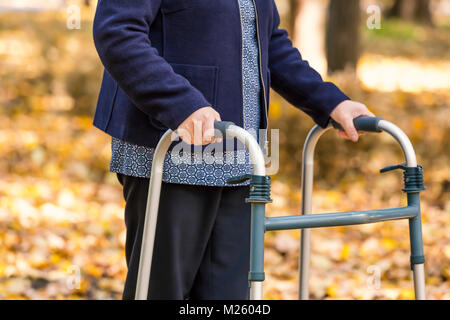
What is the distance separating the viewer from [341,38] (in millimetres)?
7965

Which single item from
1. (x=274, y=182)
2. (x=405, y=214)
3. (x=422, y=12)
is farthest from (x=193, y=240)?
(x=422, y=12)

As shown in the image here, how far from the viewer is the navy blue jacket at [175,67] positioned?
1.84 metres

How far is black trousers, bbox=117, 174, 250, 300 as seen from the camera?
2.10 m

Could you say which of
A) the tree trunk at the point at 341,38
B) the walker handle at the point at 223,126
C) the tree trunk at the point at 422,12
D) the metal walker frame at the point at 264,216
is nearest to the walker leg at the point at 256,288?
the metal walker frame at the point at 264,216

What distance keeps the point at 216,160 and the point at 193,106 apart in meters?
0.32

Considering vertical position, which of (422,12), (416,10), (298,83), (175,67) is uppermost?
(416,10)

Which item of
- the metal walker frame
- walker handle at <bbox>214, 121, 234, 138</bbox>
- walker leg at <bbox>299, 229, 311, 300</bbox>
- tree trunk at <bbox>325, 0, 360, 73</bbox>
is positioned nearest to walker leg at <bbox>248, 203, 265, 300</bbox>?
the metal walker frame

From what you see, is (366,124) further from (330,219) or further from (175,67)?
(175,67)

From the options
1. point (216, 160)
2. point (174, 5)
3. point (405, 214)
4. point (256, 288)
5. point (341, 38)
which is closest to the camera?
point (256, 288)

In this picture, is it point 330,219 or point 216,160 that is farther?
point 216,160

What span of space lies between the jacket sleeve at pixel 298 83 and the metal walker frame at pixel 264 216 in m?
0.07

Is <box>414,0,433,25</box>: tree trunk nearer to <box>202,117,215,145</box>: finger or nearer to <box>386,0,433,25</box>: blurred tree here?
<box>386,0,433,25</box>: blurred tree
